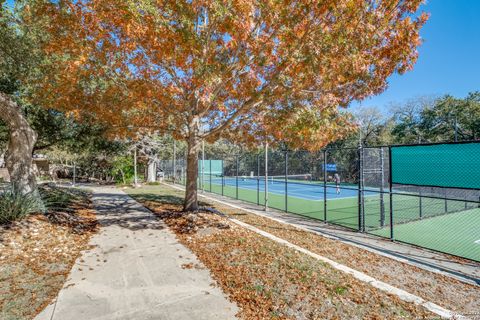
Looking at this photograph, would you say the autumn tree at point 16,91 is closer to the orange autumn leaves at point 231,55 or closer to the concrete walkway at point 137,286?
the orange autumn leaves at point 231,55

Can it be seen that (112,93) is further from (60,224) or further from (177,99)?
(60,224)

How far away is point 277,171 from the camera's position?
23.5 metres

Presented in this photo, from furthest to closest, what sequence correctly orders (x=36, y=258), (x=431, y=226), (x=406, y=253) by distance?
(x=431, y=226) < (x=406, y=253) < (x=36, y=258)

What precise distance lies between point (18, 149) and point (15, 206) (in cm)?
203

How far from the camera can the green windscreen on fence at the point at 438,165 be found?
5821 millimetres

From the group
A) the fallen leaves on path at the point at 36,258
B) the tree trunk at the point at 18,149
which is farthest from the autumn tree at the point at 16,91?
the fallen leaves on path at the point at 36,258

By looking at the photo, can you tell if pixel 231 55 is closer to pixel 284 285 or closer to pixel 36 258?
pixel 284 285

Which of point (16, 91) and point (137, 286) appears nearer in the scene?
point (137, 286)

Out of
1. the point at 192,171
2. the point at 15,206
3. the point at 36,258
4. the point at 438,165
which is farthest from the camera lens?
the point at 192,171

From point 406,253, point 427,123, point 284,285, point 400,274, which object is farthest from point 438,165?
point 427,123

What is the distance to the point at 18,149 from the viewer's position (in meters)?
7.84

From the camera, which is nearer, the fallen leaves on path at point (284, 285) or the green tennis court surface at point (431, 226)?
the fallen leaves on path at point (284, 285)

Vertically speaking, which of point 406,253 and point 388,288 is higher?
point 388,288

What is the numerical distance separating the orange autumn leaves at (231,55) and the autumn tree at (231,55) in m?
0.03
